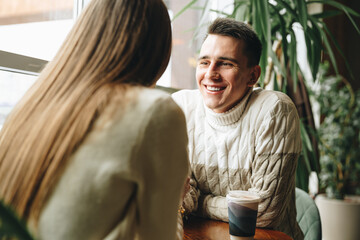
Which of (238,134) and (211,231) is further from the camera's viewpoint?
(238,134)

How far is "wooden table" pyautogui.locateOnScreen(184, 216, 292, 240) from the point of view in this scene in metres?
1.02

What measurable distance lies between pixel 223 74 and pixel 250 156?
36cm

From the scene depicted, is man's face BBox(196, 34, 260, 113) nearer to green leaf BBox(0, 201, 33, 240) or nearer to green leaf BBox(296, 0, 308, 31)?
green leaf BBox(296, 0, 308, 31)

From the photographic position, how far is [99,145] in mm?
588

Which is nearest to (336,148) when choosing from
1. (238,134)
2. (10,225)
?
(238,134)

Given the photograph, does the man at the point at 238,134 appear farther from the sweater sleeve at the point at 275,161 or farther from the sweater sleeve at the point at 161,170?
the sweater sleeve at the point at 161,170

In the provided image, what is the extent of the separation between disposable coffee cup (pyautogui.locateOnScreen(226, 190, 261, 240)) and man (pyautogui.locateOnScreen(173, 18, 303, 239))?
0.24 metres

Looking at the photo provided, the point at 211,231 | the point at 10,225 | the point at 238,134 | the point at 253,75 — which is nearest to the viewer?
the point at 10,225

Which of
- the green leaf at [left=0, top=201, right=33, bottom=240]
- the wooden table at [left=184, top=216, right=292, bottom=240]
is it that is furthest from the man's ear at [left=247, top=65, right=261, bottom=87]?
the green leaf at [left=0, top=201, right=33, bottom=240]

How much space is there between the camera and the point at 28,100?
26.9 inches

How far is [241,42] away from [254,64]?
0.12m

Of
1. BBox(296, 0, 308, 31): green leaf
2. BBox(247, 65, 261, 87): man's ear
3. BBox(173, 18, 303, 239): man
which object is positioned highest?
BBox(296, 0, 308, 31): green leaf

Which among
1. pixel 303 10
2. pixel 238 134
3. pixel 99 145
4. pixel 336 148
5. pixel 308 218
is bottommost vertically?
pixel 336 148

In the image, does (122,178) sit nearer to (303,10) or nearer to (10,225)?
(10,225)
